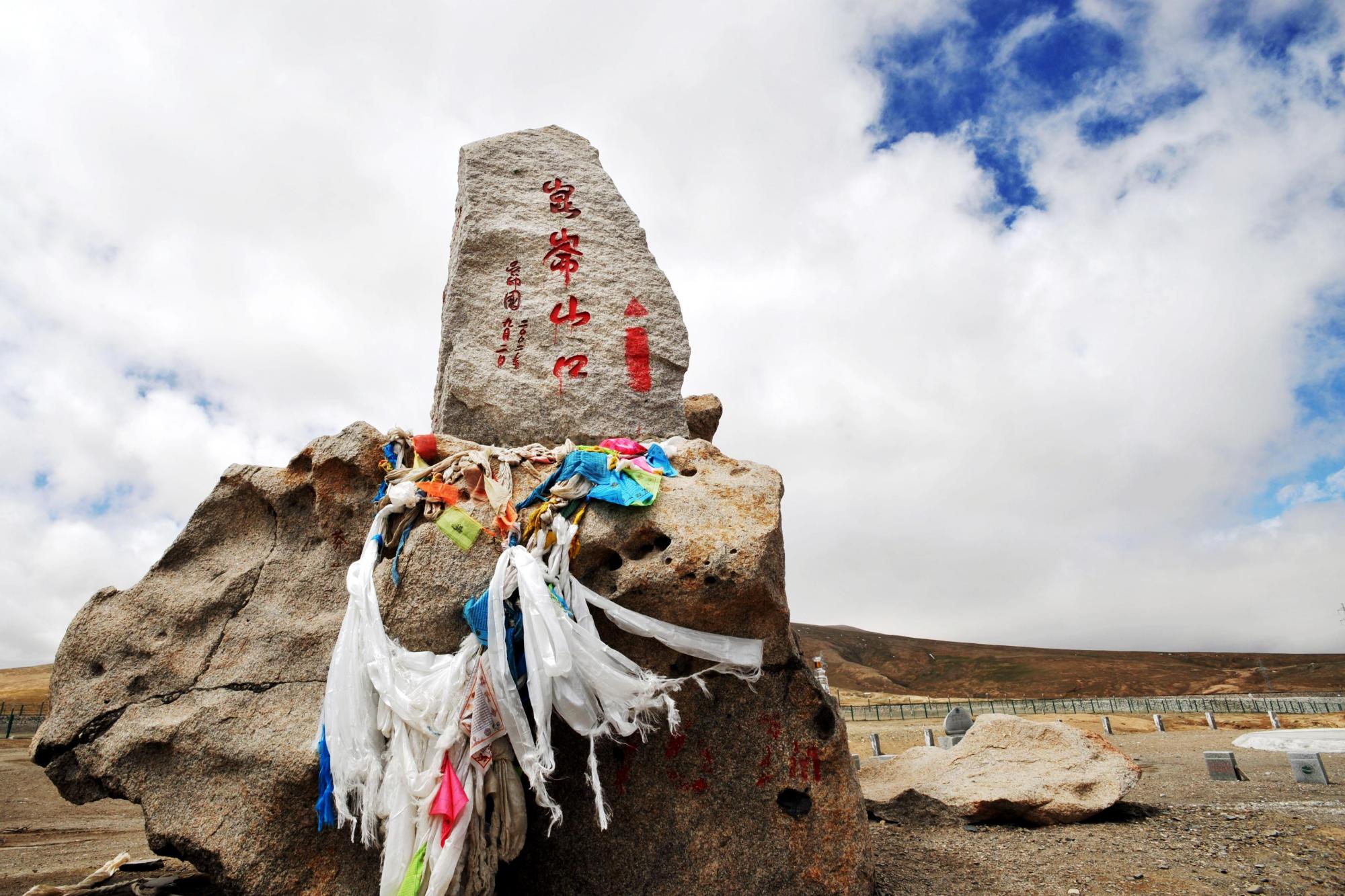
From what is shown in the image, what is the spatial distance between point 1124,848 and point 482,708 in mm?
4761

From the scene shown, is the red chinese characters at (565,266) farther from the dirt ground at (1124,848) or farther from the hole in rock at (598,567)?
the dirt ground at (1124,848)

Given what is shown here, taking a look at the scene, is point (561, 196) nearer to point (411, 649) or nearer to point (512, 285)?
point (512, 285)

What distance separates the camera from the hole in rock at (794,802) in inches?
165

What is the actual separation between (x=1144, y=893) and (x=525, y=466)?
4343 millimetres

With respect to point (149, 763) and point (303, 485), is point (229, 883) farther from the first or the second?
point (303, 485)

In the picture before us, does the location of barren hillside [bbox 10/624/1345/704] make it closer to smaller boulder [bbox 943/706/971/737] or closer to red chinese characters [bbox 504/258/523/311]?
smaller boulder [bbox 943/706/971/737]

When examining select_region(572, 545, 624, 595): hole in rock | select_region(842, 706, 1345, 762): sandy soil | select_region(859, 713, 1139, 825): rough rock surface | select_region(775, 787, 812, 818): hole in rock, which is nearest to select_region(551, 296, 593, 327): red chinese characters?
select_region(572, 545, 624, 595): hole in rock

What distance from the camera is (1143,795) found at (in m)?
8.01

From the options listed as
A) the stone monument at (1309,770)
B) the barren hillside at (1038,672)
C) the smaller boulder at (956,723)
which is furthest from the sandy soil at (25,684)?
the stone monument at (1309,770)

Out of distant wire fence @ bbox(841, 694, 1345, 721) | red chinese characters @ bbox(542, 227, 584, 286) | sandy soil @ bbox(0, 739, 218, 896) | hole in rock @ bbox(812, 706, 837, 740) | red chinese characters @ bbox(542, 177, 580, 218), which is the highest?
red chinese characters @ bbox(542, 177, 580, 218)

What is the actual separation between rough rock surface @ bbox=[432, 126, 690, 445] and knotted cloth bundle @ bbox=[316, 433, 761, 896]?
5.59 ft

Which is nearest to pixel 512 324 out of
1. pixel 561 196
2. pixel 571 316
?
pixel 571 316

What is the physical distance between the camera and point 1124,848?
5457mm

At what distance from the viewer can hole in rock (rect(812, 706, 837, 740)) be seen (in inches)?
171
